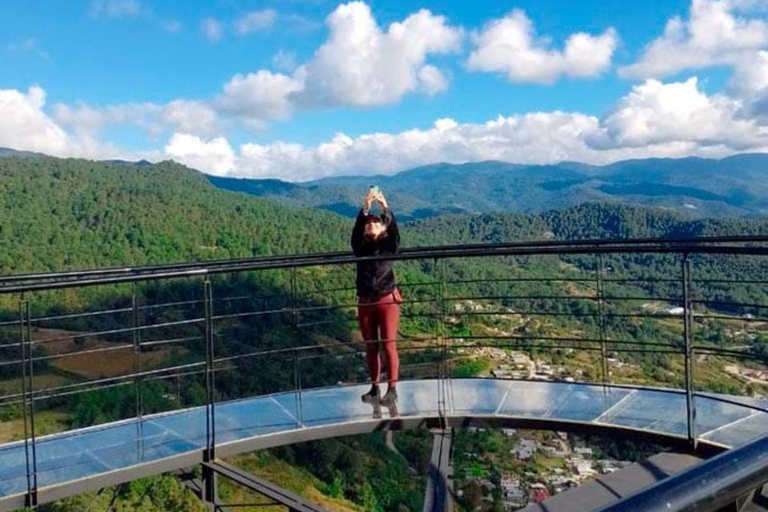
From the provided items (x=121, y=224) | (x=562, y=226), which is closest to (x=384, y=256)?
(x=121, y=224)

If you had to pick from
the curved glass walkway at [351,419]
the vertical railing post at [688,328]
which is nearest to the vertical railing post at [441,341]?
the curved glass walkway at [351,419]

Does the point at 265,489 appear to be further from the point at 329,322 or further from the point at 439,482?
the point at 329,322

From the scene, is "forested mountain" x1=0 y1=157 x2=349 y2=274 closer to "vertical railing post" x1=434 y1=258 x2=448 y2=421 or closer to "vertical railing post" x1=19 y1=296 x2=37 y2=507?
"vertical railing post" x1=434 y1=258 x2=448 y2=421

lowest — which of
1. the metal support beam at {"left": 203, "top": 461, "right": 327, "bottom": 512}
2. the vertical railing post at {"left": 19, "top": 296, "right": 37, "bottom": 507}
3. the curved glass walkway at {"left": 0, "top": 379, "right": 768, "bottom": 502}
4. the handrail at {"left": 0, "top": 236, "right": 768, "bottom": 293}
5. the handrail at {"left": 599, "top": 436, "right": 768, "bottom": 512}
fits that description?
the metal support beam at {"left": 203, "top": 461, "right": 327, "bottom": 512}

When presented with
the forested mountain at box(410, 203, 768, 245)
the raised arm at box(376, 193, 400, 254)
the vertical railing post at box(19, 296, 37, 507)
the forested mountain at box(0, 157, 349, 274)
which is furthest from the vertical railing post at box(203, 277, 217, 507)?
the forested mountain at box(410, 203, 768, 245)

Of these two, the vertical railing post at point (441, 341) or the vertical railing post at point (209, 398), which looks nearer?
the vertical railing post at point (209, 398)

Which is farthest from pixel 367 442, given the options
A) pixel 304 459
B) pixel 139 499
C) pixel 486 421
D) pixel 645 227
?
pixel 645 227

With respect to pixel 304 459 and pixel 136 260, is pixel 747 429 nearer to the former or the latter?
pixel 304 459

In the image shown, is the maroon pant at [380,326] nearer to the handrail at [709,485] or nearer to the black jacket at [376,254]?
the black jacket at [376,254]
